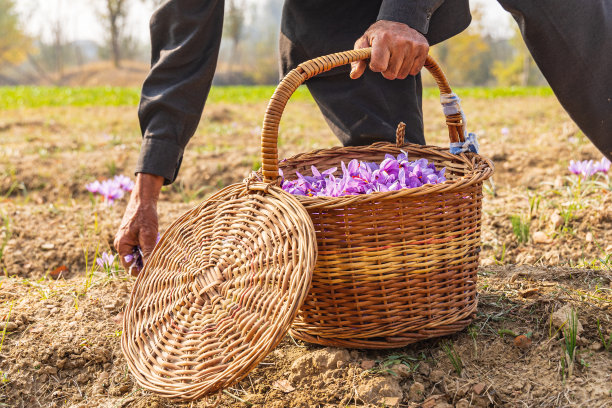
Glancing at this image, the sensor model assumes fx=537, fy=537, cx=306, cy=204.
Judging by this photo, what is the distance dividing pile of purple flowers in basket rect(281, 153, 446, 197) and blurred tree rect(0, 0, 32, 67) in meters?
44.4

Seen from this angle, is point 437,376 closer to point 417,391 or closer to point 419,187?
point 417,391

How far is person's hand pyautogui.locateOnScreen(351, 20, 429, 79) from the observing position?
4.81 ft

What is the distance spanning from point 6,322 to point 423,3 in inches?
67.0

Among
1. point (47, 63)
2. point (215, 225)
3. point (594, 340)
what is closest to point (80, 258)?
point (215, 225)

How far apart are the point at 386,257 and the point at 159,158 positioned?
0.98 m

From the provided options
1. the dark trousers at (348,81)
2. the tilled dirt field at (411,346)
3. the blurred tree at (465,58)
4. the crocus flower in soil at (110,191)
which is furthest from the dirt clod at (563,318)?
the blurred tree at (465,58)

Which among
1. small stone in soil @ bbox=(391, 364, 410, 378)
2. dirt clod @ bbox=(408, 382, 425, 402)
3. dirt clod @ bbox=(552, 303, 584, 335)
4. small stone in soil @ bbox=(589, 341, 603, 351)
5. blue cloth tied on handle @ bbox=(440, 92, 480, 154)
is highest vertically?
blue cloth tied on handle @ bbox=(440, 92, 480, 154)

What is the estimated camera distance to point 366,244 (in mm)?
1369

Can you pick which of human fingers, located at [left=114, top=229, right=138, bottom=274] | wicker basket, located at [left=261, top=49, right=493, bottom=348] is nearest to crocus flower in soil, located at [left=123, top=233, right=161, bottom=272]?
human fingers, located at [left=114, top=229, right=138, bottom=274]

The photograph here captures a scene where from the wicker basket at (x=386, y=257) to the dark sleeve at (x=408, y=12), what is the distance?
183mm

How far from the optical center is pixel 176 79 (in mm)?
2025

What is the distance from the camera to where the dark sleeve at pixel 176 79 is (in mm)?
1973

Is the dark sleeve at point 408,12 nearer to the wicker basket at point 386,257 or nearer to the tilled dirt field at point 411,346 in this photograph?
the wicker basket at point 386,257

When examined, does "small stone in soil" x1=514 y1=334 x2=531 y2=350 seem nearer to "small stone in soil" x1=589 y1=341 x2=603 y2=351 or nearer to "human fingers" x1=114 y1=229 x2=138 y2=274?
"small stone in soil" x1=589 y1=341 x2=603 y2=351
